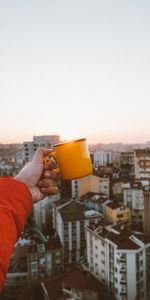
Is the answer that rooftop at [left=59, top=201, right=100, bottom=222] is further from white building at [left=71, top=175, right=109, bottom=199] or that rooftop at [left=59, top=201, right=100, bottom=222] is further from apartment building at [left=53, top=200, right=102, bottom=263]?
white building at [left=71, top=175, right=109, bottom=199]

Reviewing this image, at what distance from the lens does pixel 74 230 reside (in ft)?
33.8

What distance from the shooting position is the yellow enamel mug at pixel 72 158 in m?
0.68

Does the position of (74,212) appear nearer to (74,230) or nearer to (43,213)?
(74,230)

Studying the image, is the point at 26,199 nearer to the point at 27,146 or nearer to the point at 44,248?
A: the point at 44,248

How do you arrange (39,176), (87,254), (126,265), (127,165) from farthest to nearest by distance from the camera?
1. (127,165)
2. (87,254)
3. (126,265)
4. (39,176)

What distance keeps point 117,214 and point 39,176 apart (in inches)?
432

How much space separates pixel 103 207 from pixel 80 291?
17.2 ft

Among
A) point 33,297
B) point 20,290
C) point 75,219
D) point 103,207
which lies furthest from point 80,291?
point 103,207

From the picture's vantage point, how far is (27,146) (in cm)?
1973

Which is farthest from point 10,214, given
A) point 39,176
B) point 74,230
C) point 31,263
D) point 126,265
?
point 74,230

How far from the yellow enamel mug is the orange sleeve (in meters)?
0.27

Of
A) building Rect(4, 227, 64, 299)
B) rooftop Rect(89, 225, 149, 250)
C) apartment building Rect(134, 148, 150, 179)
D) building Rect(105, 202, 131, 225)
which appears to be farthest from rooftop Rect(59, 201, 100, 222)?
apartment building Rect(134, 148, 150, 179)

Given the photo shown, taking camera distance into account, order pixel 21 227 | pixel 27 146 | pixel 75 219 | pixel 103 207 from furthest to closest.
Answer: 1. pixel 27 146
2. pixel 103 207
3. pixel 75 219
4. pixel 21 227

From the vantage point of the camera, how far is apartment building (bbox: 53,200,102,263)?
10188mm
